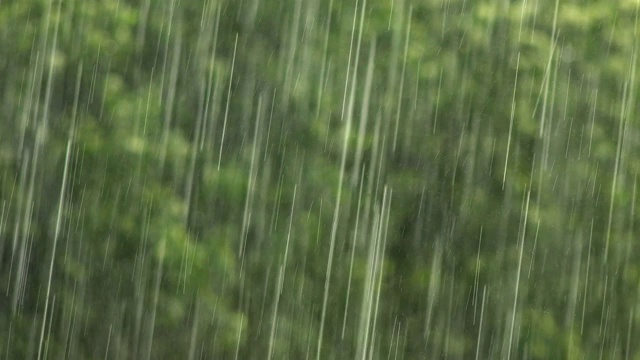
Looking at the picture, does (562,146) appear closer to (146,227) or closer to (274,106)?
(274,106)

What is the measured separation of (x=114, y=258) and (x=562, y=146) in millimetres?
1855

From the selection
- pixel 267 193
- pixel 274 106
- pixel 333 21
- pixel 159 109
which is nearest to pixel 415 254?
pixel 267 193

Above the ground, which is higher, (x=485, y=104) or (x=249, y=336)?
(x=485, y=104)

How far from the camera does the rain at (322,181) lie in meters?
2.92

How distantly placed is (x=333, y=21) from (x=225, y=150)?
0.70m

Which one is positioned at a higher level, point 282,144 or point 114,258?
point 282,144

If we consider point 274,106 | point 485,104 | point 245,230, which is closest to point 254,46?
point 274,106

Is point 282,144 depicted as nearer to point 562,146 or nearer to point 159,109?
point 159,109

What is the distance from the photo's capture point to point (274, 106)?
10.0ft

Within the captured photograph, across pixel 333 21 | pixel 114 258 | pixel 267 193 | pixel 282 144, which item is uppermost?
pixel 333 21

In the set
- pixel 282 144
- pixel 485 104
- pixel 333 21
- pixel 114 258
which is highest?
pixel 333 21

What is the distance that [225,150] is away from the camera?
308cm

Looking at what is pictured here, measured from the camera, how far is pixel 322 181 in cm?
300

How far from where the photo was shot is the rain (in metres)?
2.92
